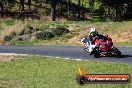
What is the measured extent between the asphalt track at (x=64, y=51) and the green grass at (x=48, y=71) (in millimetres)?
1435

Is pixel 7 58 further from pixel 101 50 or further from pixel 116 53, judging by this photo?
pixel 116 53

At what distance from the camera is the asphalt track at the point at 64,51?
1016 inches

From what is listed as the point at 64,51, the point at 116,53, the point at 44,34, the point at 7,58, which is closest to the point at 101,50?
the point at 116,53

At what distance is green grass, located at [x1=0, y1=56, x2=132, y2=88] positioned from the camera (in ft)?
60.2

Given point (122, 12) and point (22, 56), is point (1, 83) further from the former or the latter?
point (122, 12)

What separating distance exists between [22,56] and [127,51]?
7.59 m

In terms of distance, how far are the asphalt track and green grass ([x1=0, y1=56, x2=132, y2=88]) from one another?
1435 mm

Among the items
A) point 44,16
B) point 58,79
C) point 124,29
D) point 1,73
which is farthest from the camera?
point 44,16

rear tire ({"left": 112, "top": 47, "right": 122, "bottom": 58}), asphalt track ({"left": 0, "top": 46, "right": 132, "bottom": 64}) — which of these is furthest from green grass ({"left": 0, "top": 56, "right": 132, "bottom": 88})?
rear tire ({"left": 112, "top": 47, "right": 122, "bottom": 58})

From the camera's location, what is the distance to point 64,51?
29.1 meters

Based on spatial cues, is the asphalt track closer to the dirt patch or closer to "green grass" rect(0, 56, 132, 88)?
"green grass" rect(0, 56, 132, 88)

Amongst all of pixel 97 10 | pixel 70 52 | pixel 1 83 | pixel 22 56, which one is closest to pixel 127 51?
pixel 70 52

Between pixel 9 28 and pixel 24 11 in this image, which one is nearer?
pixel 9 28

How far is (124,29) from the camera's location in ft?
126
